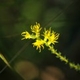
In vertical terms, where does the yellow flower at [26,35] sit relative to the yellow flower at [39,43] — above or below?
above

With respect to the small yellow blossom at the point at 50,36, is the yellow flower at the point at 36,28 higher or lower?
higher

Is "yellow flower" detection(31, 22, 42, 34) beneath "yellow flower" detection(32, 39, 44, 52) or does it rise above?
above

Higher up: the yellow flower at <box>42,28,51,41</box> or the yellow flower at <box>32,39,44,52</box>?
the yellow flower at <box>42,28,51,41</box>

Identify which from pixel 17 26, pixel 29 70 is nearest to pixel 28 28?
pixel 17 26

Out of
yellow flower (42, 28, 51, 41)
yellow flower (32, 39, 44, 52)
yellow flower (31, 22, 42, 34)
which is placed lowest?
yellow flower (32, 39, 44, 52)

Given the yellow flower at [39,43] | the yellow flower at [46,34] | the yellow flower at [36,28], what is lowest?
the yellow flower at [39,43]

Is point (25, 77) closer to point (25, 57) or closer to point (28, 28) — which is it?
point (25, 57)

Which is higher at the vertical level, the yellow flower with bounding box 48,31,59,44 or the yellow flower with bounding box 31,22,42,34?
the yellow flower with bounding box 31,22,42,34

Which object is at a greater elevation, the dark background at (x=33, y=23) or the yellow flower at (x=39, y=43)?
the dark background at (x=33, y=23)
